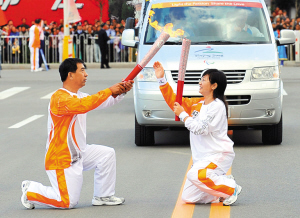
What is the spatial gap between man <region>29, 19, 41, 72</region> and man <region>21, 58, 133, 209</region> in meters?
21.2

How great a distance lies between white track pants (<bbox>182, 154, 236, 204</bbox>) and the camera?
6.48 meters

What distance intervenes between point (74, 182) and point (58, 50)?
2472cm

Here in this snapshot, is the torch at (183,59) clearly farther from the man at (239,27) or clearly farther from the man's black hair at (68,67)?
the man at (239,27)

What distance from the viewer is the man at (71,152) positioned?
253 inches

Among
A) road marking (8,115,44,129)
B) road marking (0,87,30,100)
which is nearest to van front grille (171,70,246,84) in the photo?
road marking (8,115,44,129)

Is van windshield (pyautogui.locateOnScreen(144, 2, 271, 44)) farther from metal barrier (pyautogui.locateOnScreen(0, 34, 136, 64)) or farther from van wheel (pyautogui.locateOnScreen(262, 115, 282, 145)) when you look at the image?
metal barrier (pyautogui.locateOnScreen(0, 34, 136, 64))

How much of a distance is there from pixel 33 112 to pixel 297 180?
8283 mm

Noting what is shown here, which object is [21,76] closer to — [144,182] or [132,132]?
[132,132]

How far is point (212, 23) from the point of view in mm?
10875

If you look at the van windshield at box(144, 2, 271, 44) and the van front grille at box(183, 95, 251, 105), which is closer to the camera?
the van front grille at box(183, 95, 251, 105)

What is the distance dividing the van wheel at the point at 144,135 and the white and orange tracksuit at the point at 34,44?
17787mm

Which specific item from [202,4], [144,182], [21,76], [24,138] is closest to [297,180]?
[144,182]

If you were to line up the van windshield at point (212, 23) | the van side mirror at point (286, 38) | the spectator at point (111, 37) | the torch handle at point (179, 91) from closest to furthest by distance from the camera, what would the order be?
the torch handle at point (179, 91) < the van windshield at point (212, 23) < the van side mirror at point (286, 38) < the spectator at point (111, 37)

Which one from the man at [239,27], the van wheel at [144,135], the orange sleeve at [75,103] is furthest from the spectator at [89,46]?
the orange sleeve at [75,103]
